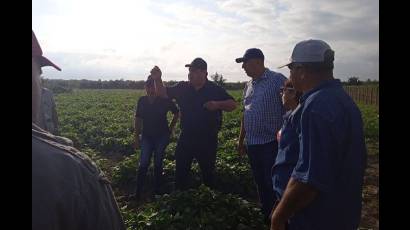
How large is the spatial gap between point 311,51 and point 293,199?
3.48 feet

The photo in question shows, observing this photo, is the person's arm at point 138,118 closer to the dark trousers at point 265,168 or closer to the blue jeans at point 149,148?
the blue jeans at point 149,148

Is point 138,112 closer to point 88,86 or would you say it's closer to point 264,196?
point 264,196

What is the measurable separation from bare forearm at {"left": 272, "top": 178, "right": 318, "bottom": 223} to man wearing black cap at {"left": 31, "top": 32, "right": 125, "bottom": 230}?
156 cm

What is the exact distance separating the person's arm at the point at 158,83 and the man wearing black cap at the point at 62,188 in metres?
5.16

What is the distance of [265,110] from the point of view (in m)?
5.22

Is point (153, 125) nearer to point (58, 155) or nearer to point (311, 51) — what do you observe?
point (311, 51)

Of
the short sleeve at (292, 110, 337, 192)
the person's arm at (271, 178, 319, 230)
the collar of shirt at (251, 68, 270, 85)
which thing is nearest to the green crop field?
the collar of shirt at (251, 68, 270, 85)

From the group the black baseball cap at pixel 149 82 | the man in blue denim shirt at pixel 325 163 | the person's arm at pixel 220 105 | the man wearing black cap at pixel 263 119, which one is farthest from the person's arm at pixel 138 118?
the man in blue denim shirt at pixel 325 163

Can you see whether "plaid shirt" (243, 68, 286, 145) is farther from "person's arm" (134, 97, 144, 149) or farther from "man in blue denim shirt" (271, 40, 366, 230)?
"person's arm" (134, 97, 144, 149)

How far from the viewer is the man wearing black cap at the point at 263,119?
5184 millimetres

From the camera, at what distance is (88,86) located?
10531cm
